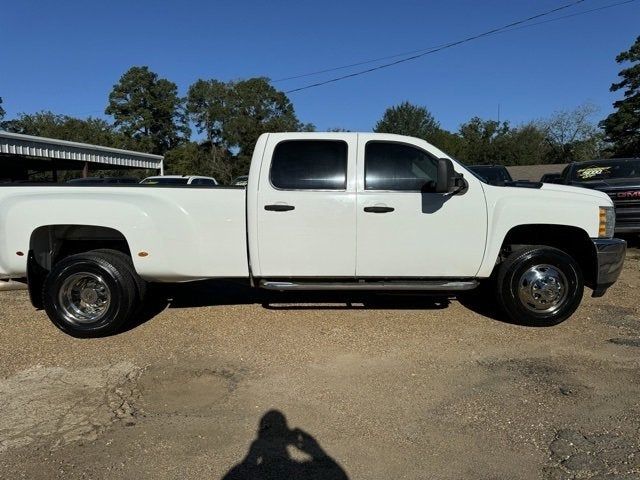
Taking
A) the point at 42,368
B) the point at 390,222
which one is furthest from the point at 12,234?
the point at 390,222

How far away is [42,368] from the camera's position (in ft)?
15.3

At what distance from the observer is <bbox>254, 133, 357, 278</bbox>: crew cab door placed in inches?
205

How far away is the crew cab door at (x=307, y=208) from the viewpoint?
5.20 metres

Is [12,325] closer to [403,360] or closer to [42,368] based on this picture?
[42,368]

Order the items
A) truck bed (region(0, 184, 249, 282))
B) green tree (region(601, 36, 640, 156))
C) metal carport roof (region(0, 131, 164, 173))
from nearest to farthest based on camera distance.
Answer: truck bed (region(0, 184, 249, 282)) < metal carport roof (region(0, 131, 164, 173)) < green tree (region(601, 36, 640, 156))

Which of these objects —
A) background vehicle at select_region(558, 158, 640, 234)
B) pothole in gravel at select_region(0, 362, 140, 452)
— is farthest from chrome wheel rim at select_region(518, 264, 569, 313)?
background vehicle at select_region(558, 158, 640, 234)

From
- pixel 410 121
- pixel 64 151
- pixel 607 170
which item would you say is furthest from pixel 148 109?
pixel 607 170

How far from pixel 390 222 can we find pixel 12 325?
13.9 ft

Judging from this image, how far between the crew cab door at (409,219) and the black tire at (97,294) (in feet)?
7.68

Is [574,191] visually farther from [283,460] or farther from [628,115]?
[628,115]

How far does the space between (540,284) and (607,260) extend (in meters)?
0.69

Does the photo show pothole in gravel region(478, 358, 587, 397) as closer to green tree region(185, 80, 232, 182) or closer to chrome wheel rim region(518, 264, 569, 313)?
chrome wheel rim region(518, 264, 569, 313)

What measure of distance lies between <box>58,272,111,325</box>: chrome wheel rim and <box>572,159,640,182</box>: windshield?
9606mm

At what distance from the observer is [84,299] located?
17.8 feet
